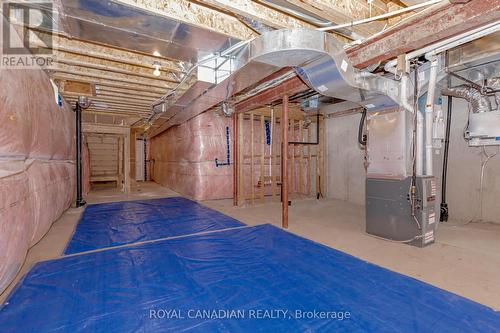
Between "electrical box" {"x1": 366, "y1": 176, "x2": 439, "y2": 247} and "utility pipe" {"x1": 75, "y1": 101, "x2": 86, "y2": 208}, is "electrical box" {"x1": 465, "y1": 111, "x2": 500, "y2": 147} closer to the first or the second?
"electrical box" {"x1": 366, "y1": 176, "x2": 439, "y2": 247}

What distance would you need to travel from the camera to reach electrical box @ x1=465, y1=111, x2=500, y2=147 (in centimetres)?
344

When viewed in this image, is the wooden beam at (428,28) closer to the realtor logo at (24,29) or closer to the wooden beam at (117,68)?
the wooden beam at (117,68)

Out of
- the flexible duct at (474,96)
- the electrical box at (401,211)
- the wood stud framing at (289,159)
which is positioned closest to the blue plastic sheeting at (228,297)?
the electrical box at (401,211)

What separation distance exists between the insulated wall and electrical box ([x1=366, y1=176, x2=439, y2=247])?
11.9ft

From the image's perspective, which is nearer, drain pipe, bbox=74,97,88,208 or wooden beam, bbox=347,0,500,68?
wooden beam, bbox=347,0,500,68

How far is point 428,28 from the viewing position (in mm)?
2107

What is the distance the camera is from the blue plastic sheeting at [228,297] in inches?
60.6

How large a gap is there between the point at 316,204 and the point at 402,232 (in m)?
2.62

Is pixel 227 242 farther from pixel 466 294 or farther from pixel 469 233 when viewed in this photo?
pixel 469 233

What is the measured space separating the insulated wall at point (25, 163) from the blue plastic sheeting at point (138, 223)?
0.48 meters

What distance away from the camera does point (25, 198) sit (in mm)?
2303

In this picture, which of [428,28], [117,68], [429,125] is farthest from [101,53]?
[429,125]

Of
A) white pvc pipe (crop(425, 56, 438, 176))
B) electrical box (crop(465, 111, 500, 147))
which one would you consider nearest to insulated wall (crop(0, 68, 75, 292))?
white pvc pipe (crop(425, 56, 438, 176))

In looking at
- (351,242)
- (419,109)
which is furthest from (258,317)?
(419,109)
